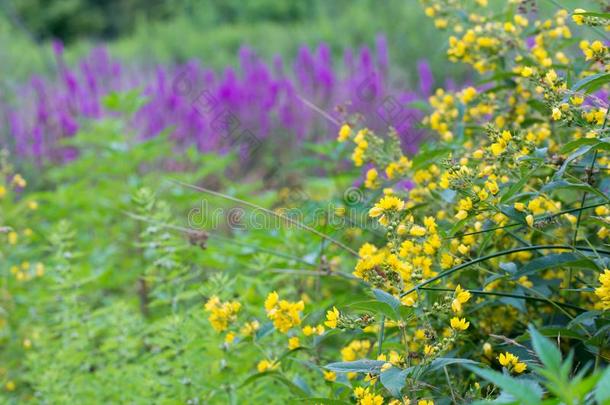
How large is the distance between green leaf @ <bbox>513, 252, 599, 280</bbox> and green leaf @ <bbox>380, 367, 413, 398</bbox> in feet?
1.04

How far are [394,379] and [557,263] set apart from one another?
1.35ft

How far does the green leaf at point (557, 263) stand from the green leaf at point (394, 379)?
317mm

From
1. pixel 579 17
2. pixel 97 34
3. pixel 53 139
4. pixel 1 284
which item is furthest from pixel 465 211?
pixel 97 34

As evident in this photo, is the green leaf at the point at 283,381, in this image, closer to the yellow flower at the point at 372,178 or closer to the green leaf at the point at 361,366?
the green leaf at the point at 361,366

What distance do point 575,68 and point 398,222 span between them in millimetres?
814

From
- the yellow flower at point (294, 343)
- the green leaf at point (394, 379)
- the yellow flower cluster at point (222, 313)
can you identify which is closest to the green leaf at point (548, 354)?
the green leaf at point (394, 379)

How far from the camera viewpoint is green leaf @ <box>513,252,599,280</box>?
1251mm

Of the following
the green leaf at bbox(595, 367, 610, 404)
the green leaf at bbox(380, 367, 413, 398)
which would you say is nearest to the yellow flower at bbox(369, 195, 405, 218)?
the green leaf at bbox(380, 367, 413, 398)

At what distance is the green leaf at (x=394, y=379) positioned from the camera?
1032 mm

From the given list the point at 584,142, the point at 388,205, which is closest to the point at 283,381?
the point at 388,205

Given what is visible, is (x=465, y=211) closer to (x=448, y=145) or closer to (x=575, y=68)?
(x=448, y=145)

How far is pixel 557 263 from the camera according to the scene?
4.22ft

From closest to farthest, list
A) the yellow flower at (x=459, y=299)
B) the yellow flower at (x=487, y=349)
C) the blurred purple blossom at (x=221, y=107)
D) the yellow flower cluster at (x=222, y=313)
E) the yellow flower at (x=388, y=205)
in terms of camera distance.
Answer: the yellow flower at (x=459, y=299) < the yellow flower at (x=388, y=205) < the yellow flower at (x=487, y=349) < the yellow flower cluster at (x=222, y=313) < the blurred purple blossom at (x=221, y=107)

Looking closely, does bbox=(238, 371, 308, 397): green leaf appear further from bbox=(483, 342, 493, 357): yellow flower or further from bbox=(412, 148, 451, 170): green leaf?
bbox=(412, 148, 451, 170): green leaf
